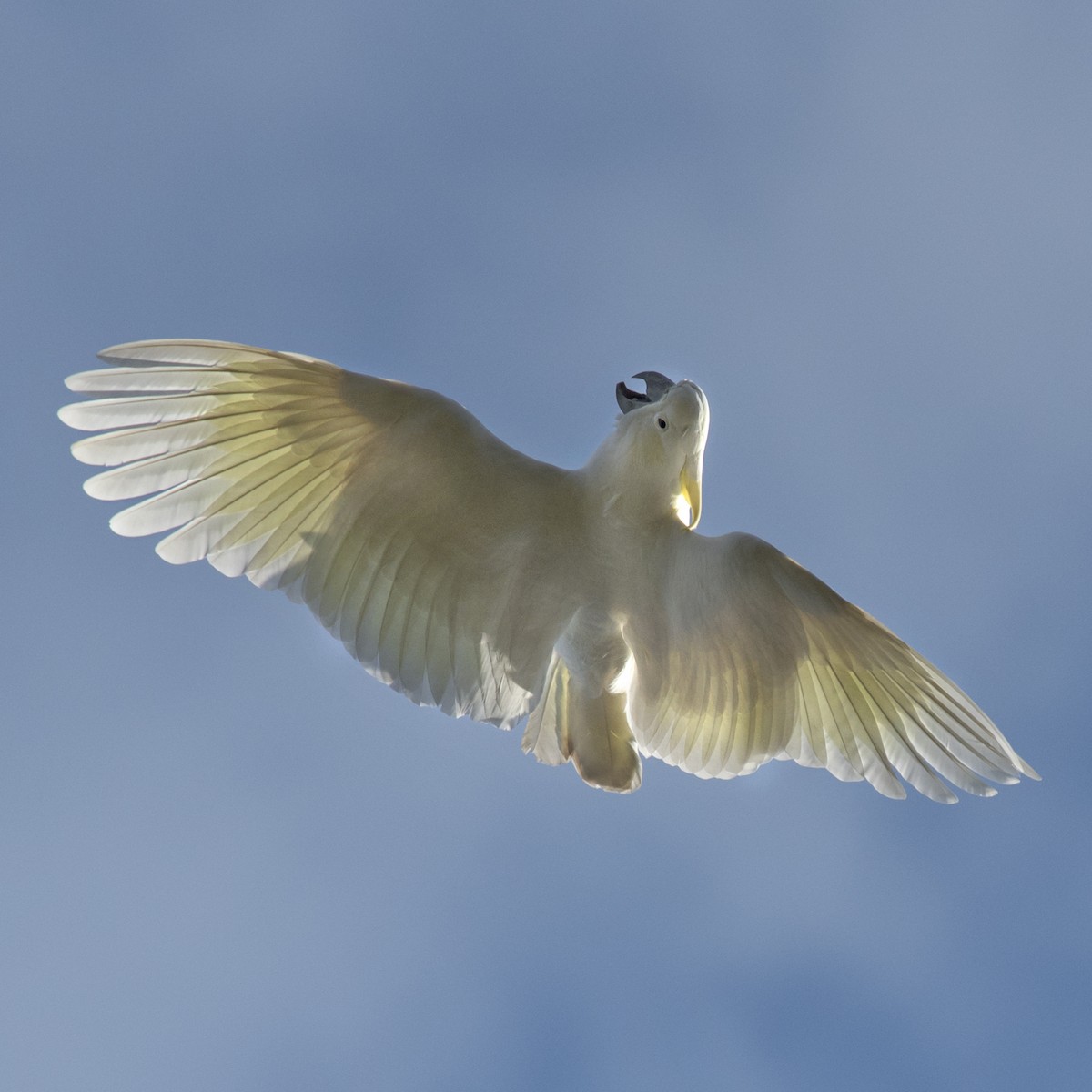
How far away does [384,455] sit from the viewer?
5.55m

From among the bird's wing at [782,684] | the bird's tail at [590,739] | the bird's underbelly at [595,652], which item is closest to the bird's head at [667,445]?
the bird's wing at [782,684]

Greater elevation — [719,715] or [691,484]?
[691,484]

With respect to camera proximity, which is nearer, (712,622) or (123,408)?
(123,408)

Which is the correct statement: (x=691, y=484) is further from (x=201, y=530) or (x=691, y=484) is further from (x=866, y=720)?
(x=201, y=530)

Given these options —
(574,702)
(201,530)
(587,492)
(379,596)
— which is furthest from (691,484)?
(201,530)

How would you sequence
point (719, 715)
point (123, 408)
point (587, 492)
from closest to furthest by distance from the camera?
point (123, 408)
point (587, 492)
point (719, 715)

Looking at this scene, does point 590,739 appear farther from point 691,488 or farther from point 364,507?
point 364,507

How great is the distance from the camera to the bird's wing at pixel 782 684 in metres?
5.51


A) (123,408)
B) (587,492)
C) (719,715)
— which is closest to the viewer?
(123,408)

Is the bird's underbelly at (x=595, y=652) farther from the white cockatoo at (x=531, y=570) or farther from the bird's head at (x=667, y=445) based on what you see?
the bird's head at (x=667, y=445)

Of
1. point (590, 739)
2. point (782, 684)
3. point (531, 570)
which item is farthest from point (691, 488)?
point (590, 739)

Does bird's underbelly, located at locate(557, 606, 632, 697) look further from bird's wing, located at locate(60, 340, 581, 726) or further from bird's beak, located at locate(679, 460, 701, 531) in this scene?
bird's beak, located at locate(679, 460, 701, 531)

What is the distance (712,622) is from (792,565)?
0.44 metres

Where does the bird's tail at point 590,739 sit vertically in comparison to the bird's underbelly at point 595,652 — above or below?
below
